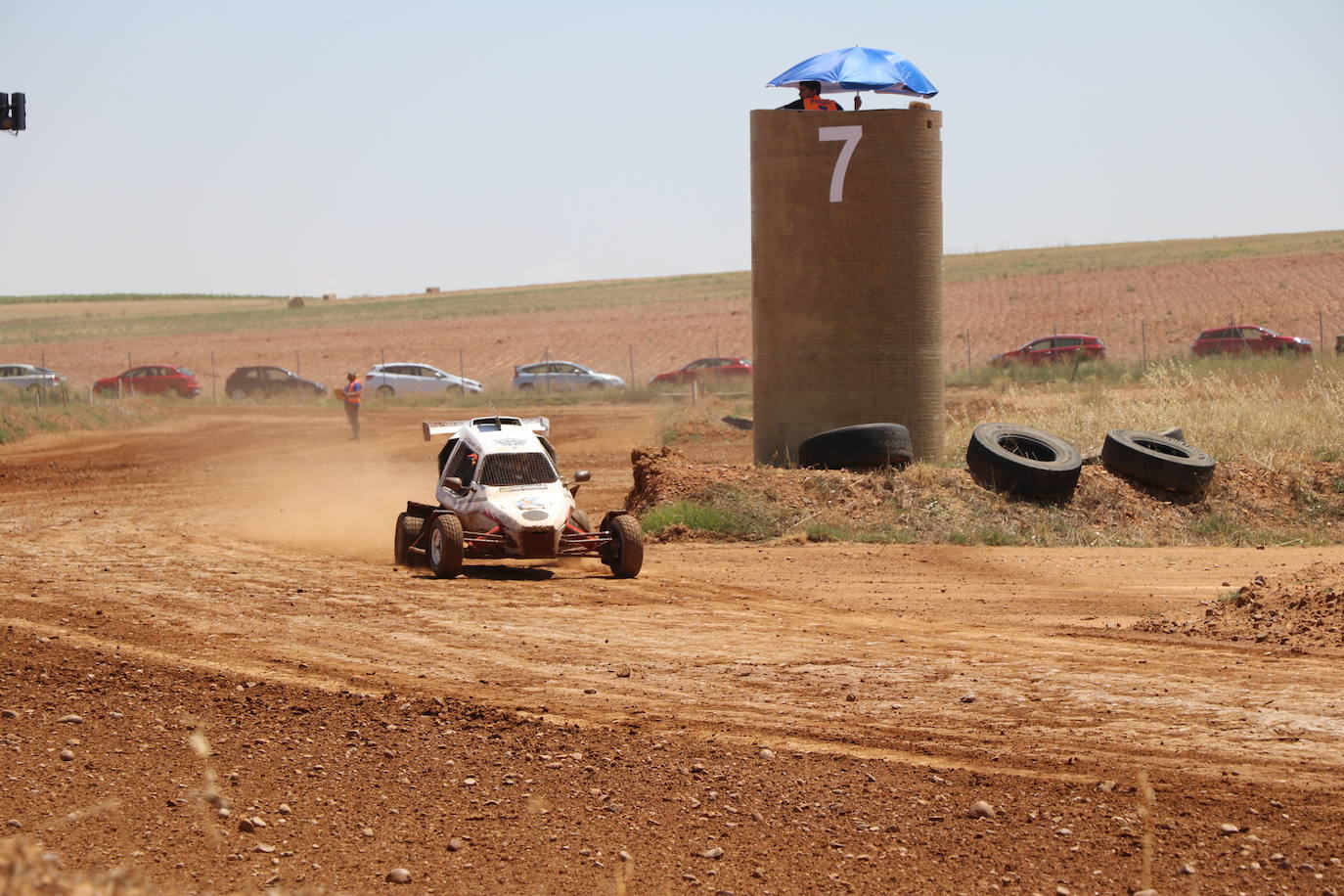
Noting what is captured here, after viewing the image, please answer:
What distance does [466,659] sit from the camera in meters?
10.4

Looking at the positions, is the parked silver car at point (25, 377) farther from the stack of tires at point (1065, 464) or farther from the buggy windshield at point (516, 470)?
the stack of tires at point (1065, 464)

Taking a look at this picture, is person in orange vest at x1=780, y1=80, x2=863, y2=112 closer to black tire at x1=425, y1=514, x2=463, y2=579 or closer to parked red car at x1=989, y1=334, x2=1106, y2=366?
black tire at x1=425, y1=514, x2=463, y2=579

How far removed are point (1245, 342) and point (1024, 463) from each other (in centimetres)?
3276

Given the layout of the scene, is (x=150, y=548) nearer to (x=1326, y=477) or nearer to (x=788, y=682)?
(x=788, y=682)

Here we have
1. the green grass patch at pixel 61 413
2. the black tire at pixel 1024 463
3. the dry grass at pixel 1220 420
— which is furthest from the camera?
the green grass patch at pixel 61 413

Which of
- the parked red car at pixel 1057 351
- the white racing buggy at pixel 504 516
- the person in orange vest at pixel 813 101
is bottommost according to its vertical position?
the white racing buggy at pixel 504 516

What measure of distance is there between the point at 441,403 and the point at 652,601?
34363mm

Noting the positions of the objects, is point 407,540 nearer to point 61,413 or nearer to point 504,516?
point 504,516

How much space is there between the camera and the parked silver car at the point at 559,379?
166ft

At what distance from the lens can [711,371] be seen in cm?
4862

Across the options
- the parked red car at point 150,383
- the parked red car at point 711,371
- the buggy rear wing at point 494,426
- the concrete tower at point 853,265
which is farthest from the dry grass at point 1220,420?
the parked red car at point 150,383

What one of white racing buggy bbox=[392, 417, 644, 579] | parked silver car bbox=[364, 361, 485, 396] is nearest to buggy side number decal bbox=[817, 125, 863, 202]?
white racing buggy bbox=[392, 417, 644, 579]

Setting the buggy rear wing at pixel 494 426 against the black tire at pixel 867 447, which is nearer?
the buggy rear wing at pixel 494 426

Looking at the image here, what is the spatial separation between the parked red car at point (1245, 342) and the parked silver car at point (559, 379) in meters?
20.1
